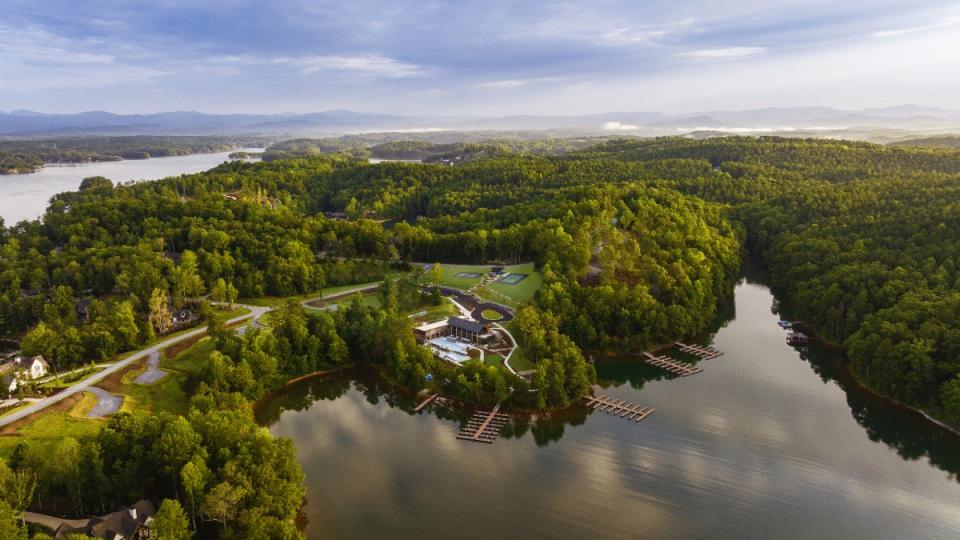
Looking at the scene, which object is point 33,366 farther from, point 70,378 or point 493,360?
point 493,360

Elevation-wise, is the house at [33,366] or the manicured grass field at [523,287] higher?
the manicured grass field at [523,287]

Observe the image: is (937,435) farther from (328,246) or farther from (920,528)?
(328,246)

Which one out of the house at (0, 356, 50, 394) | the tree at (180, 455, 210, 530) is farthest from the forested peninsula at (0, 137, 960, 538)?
the house at (0, 356, 50, 394)

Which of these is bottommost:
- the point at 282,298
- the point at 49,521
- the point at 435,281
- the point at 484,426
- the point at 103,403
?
the point at 484,426

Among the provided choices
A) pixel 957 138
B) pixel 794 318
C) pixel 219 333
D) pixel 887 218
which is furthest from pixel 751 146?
pixel 219 333

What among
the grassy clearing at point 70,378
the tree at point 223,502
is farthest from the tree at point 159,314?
the tree at point 223,502

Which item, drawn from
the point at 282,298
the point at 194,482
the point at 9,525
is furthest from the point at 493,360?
the point at 9,525

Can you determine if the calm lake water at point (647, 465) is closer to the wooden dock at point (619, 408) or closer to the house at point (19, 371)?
the wooden dock at point (619, 408)
